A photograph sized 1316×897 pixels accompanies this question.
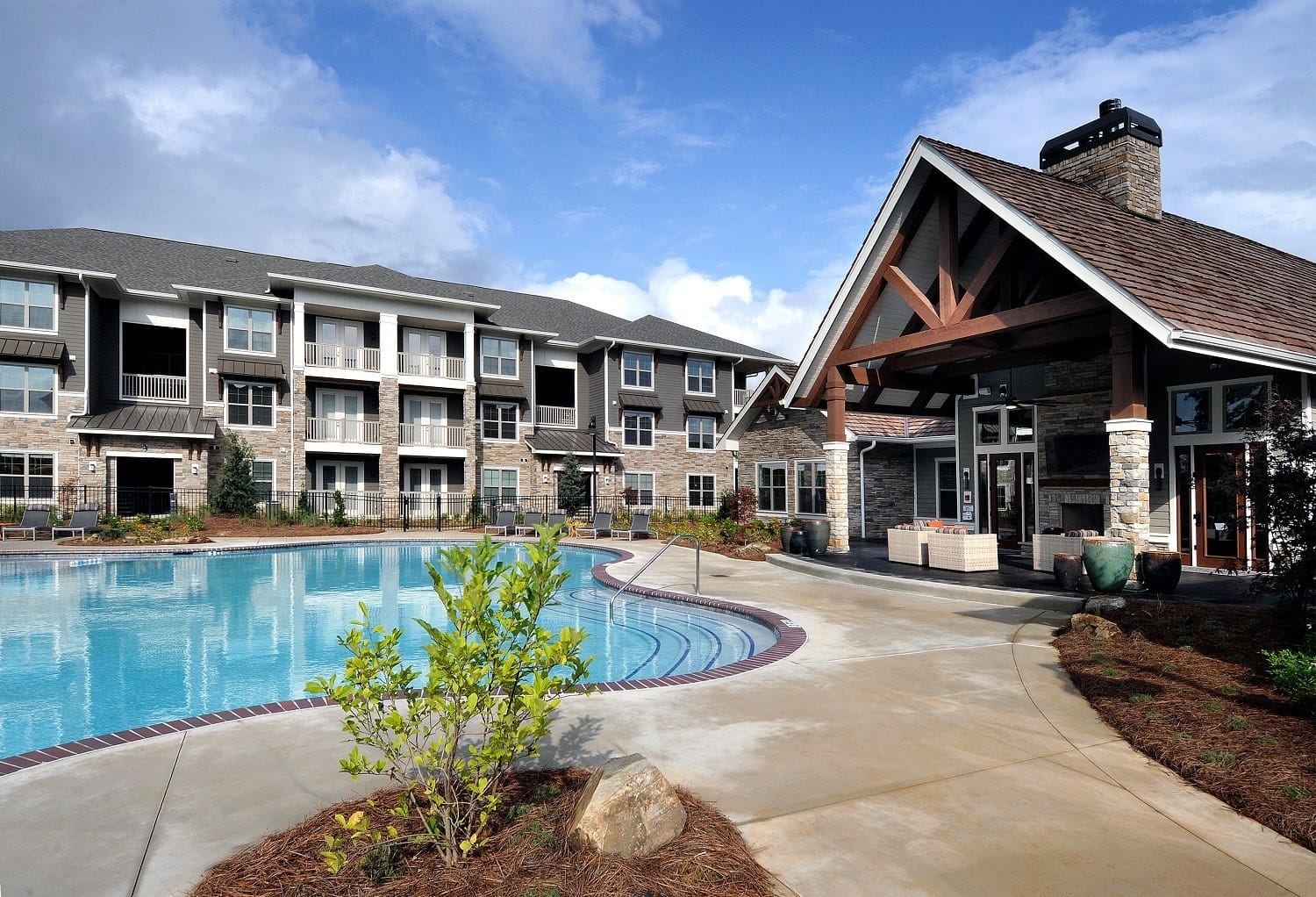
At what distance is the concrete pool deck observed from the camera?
9.87 ft

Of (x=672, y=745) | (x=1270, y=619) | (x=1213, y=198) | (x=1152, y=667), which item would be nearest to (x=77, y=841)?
(x=672, y=745)

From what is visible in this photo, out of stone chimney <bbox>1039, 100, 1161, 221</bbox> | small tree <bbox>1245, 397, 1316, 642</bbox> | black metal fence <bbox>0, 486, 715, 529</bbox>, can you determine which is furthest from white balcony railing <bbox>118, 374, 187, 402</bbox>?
small tree <bbox>1245, 397, 1316, 642</bbox>

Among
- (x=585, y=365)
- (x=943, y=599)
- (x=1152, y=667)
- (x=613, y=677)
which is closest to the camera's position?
(x=1152, y=667)

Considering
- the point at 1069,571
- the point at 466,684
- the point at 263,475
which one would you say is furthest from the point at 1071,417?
the point at 263,475

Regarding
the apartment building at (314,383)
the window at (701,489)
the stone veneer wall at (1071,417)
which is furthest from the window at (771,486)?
the window at (701,489)

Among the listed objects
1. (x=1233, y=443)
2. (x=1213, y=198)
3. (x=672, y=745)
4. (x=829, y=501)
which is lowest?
(x=672, y=745)

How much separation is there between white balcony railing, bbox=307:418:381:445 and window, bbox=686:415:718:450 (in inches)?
537

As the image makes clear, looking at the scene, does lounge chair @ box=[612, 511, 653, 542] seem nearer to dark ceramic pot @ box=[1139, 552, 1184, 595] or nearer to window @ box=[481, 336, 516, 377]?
window @ box=[481, 336, 516, 377]

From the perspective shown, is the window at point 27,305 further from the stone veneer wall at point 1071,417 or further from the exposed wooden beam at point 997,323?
the stone veneer wall at point 1071,417

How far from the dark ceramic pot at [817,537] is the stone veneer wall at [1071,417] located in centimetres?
434

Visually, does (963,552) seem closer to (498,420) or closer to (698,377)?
(498,420)

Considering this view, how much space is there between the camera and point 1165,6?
1307 cm

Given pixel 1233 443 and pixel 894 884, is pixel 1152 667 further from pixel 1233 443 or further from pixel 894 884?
pixel 1233 443

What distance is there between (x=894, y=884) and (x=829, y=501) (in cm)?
1310
